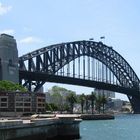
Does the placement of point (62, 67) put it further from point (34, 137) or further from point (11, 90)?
point (34, 137)

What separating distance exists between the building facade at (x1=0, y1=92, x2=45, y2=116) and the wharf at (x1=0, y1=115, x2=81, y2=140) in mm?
74640

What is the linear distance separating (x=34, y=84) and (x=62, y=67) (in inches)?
638

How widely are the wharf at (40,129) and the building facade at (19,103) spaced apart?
74.6 metres

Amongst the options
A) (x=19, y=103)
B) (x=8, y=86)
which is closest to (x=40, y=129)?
(x=19, y=103)

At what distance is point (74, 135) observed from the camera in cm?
5978

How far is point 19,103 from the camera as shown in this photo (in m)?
144

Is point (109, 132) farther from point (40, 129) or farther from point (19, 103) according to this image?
point (19, 103)

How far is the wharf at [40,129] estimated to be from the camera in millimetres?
43469

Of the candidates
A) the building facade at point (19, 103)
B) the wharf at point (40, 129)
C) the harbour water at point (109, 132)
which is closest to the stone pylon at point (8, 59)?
the building facade at point (19, 103)

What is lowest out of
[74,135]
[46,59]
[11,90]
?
[74,135]

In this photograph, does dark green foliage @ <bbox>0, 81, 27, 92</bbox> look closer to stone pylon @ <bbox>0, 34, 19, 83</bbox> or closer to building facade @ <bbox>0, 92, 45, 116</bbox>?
building facade @ <bbox>0, 92, 45, 116</bbox>

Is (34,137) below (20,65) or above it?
below

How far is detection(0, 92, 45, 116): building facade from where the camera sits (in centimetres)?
13850

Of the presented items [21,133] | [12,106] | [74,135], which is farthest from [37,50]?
[21,133]
